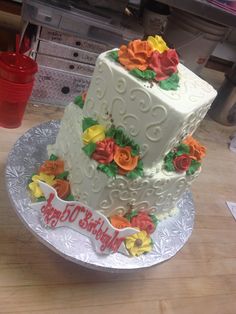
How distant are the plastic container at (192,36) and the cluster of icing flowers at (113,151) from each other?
72 cm

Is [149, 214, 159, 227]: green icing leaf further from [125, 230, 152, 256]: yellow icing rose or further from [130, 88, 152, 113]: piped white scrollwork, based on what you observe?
[130, 88, 152, 113]: piped white scrollwork

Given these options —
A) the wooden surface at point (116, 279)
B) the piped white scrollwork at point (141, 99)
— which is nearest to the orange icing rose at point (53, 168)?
the wooden surface at point (116, 279)

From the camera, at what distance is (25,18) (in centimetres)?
97

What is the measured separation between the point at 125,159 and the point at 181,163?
0.43 feet

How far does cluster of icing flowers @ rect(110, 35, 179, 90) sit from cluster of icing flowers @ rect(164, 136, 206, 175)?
0.14 meters

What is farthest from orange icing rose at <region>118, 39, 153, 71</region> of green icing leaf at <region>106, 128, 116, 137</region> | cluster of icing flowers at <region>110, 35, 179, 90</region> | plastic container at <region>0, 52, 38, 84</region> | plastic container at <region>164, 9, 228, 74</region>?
plastic container at <region>164, 9, 228, 74</region>

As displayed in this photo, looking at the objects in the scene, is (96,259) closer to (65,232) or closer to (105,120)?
(65,232)

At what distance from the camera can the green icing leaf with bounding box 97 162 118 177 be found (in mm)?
619

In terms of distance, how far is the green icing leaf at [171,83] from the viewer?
61 cm

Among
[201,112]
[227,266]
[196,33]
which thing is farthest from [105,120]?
[196,33]

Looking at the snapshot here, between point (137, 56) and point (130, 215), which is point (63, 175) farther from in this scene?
point (137, 56)

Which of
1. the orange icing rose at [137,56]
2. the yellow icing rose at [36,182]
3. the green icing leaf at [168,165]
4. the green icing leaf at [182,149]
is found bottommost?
the yellow icing rose at [36,182]

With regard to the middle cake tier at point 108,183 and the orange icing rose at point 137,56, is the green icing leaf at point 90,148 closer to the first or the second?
A: the middle cake tier at point 108,183

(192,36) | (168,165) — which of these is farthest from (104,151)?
(192,36)
